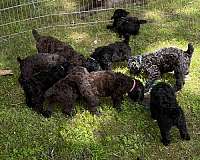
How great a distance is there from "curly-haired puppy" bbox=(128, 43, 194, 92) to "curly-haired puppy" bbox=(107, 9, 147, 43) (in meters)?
1.20

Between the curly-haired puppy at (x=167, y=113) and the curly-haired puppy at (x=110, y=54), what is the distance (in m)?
1.56

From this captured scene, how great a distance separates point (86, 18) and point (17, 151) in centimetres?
449

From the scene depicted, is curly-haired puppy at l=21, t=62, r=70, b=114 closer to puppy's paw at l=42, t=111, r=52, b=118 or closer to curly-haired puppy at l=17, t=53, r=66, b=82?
puppy's paw at l=42, t=111, r=52, b=118

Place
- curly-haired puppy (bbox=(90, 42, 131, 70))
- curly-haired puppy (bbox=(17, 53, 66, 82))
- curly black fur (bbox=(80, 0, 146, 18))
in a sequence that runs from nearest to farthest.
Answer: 1. curly-haired puppy (bbox=(17, 53, 66, 82))
2. curly-haired puppy (bbox=(90, 42, 131, 70))
3. curly black fur (bbox=(80, 0, 146, 18))

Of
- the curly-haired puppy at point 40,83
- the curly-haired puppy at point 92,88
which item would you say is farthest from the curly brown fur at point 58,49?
the curly-haired puppy at point 92,88

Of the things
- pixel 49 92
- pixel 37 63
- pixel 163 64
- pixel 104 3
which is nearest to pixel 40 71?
pixel 37 63

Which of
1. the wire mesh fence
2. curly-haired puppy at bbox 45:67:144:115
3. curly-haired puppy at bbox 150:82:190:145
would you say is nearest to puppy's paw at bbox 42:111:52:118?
curly-haired puppy at bbox 45:67:144:115

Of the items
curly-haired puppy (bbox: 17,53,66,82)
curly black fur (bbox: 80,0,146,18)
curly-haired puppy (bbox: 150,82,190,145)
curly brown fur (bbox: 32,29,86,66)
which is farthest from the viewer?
curly black fur (bbox: 80,0,146,18)

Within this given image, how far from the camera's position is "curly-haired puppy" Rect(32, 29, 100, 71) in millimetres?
8148

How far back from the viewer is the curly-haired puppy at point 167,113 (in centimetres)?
677

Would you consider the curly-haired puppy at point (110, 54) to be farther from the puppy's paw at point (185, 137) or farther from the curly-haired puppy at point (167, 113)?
the puppy's paw at point (185, 137)

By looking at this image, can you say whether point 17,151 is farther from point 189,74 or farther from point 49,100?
point 189,74

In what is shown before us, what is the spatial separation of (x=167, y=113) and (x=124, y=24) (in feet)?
11.2

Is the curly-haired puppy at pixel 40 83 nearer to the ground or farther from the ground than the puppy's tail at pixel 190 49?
nearer to the ground
